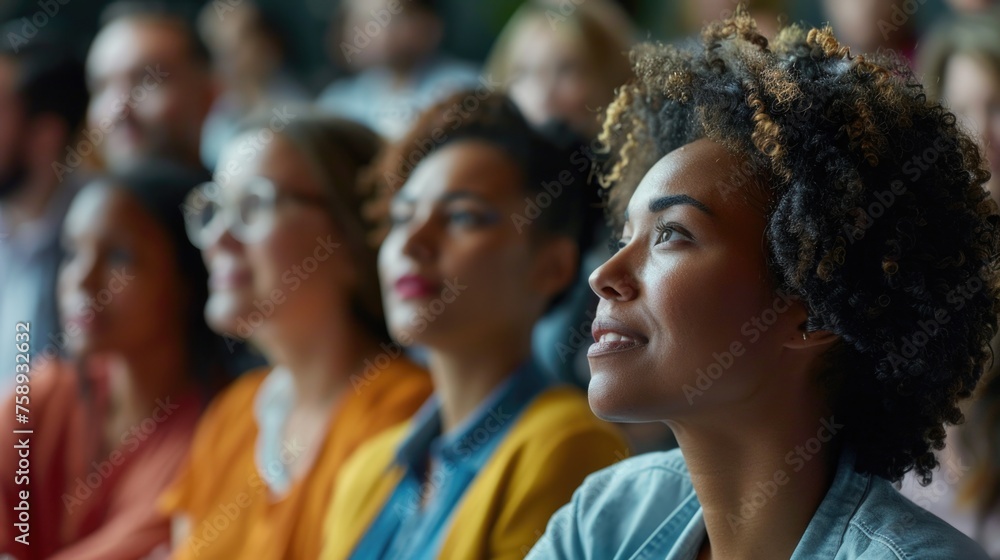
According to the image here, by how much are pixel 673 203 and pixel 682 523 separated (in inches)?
13.2

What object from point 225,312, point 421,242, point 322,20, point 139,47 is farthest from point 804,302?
point 322,20

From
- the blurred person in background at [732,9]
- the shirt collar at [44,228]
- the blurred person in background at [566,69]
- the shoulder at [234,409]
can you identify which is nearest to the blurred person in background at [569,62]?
the blurred person in background at [566,69]

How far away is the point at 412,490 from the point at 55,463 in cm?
100

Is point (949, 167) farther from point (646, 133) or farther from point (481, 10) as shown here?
point (481, 10)

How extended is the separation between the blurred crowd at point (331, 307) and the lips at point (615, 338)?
1.25ft

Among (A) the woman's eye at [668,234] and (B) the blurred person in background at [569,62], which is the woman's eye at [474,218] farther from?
(B) the blurred person in background at [569,62]

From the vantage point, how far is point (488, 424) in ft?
5.23

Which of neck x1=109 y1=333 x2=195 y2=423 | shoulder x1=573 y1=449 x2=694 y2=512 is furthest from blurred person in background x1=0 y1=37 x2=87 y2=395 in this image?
shoulder x1=573 y1=449 x2=694 y2=512

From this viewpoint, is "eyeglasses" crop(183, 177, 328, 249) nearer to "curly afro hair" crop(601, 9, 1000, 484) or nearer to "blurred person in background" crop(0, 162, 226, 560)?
"blurred person in background" crop(0, 162, 226, 560)

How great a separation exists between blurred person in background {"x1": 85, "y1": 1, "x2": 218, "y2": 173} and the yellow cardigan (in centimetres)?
155

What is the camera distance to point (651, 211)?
1.12 meters

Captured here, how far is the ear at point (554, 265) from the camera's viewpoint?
167cm

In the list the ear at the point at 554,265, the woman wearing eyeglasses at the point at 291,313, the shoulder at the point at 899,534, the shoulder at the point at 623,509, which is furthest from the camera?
the woman wearing eyeglasses at the point at 291,313

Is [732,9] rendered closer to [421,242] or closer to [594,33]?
[594,33]
